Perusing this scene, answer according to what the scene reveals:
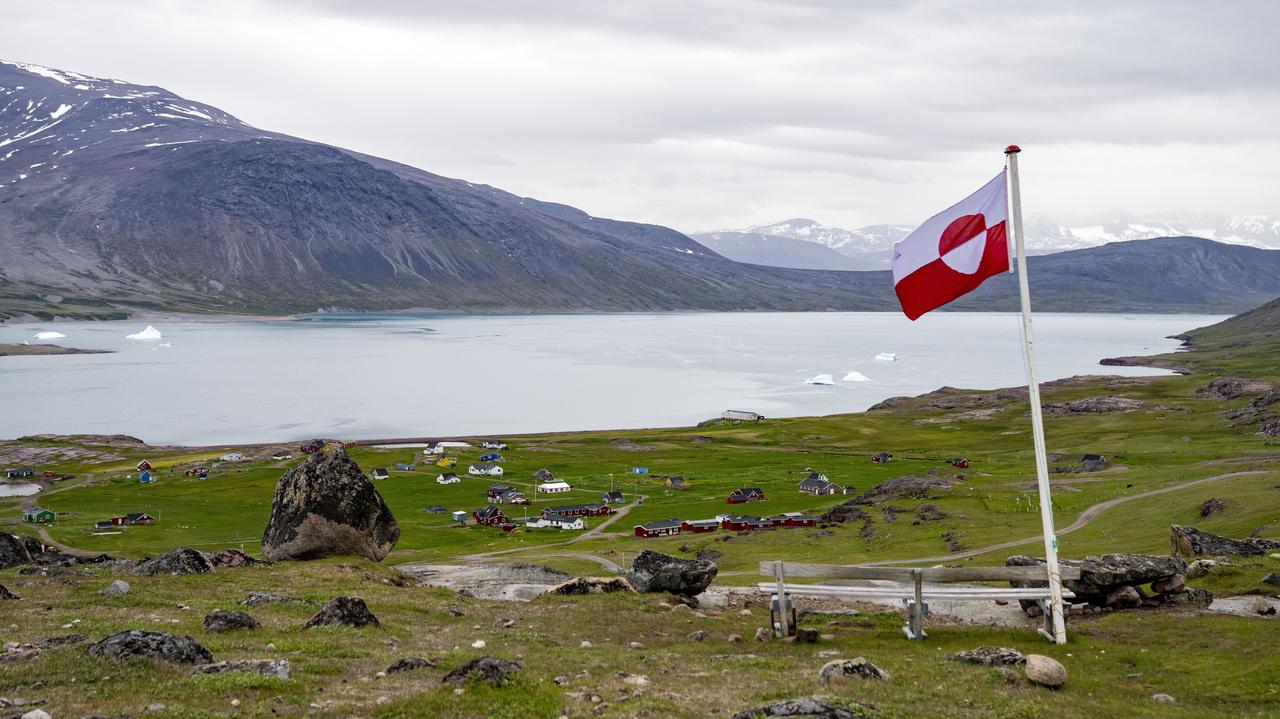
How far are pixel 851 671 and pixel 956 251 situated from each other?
366 inches

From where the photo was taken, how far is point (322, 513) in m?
36.3

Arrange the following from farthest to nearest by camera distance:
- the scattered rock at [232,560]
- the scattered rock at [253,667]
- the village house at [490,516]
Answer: the village house at [490,516]
the scattered rock at [232,560]
the scattered rock at [253,667]

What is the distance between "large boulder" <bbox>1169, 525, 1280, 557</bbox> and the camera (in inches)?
1275

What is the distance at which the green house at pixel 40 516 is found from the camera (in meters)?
87.1

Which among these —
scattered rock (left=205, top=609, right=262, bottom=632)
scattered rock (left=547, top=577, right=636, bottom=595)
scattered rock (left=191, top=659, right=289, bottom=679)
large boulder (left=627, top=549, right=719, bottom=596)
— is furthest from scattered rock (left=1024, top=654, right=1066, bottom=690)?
scattered rock (left=205, top=609, right=262, bottom=632)

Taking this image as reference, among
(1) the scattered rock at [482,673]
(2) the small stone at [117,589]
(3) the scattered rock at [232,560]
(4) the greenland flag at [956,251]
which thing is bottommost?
(3) the scattered rock at [232,560]

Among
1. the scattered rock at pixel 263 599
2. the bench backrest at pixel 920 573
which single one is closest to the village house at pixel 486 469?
the scattered rock at pixel 263 599

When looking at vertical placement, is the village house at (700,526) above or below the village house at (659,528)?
below

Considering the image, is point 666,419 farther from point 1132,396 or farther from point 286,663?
point 286,663

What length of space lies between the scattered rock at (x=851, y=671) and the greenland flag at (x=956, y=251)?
7.44m

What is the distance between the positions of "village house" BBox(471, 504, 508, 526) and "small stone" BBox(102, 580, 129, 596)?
6367 cm

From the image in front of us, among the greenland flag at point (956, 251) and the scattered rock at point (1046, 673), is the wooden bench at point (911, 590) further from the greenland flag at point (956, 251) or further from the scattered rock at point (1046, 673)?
the greenland flag at point (956, 251)

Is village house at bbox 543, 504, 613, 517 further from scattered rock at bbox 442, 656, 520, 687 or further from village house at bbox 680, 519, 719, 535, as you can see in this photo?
scattered rock at bbox 442, 656, 520, 687

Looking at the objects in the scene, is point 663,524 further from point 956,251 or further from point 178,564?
point 956,251
